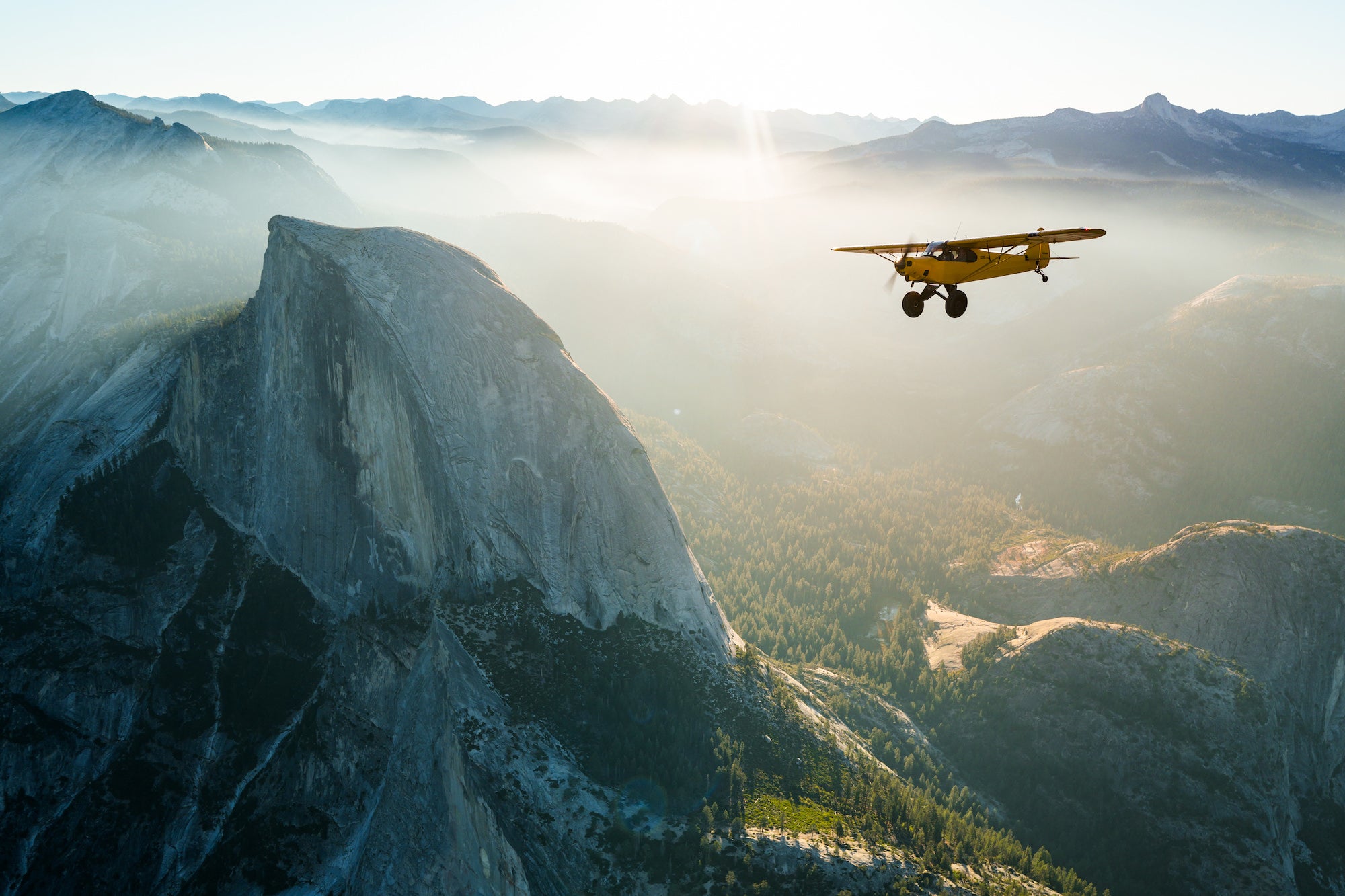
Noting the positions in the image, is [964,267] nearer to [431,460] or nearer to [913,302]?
[913,302]

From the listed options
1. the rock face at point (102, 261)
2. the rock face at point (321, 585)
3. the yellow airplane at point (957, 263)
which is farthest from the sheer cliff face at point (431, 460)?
the yellow airplane at point (957, 263)

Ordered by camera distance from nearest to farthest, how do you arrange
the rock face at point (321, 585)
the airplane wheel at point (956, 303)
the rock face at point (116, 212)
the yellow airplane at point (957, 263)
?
1. the yellow airplane at point (957, 263)
2. the airplane wheel at point (956, 303)
3. the rock face at point (321, 585)
4. the rock face at point (116, 212)

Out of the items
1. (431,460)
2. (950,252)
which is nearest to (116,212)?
(431,460)

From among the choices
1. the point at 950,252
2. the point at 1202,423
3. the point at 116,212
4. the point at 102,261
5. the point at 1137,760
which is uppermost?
the point at 116,212

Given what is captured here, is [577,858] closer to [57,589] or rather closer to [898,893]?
[898,893]

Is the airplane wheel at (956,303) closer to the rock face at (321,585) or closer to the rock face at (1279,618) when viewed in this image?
the rock face at (321,585)

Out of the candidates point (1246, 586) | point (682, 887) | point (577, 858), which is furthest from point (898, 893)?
point (1246, 586)
